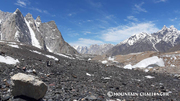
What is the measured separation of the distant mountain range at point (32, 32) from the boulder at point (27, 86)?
130588 mm

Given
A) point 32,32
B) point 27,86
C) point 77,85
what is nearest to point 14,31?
point 32,32

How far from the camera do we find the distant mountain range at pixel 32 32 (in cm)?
12686

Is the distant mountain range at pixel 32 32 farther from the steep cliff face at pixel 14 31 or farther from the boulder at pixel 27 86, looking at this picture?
the boulder at pixel 27 86

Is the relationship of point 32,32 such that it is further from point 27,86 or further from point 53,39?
point 27,86

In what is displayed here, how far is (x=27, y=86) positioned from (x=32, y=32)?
174 meters

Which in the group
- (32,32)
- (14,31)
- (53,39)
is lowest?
(53,39)

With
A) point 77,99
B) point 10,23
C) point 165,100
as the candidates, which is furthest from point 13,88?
point 10,23

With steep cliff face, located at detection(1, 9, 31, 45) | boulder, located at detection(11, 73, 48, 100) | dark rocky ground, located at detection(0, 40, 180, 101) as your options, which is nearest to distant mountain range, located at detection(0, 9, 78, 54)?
steep cliff face, located at detection(1, 9, 31, 45)

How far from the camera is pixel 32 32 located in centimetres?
16038

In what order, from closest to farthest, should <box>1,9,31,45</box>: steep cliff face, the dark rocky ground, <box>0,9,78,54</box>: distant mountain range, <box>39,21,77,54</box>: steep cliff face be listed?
the dark rocky ground, <box>1,9,31,45</box>: steep cliff face, <box>0,9,78,54</box>: distant mountain range, <box>39,21,77,54</box>: steep cliff face

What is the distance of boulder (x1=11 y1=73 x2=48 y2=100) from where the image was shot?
516cm

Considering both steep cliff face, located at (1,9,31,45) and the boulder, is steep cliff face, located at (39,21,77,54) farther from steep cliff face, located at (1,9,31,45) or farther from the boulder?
the boulder

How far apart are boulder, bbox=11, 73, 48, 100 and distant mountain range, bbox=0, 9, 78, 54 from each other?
428 ft

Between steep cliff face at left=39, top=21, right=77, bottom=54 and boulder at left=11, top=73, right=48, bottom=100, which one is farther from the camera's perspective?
steep cliff face at left=39, top=21, right=77, bottom=54
